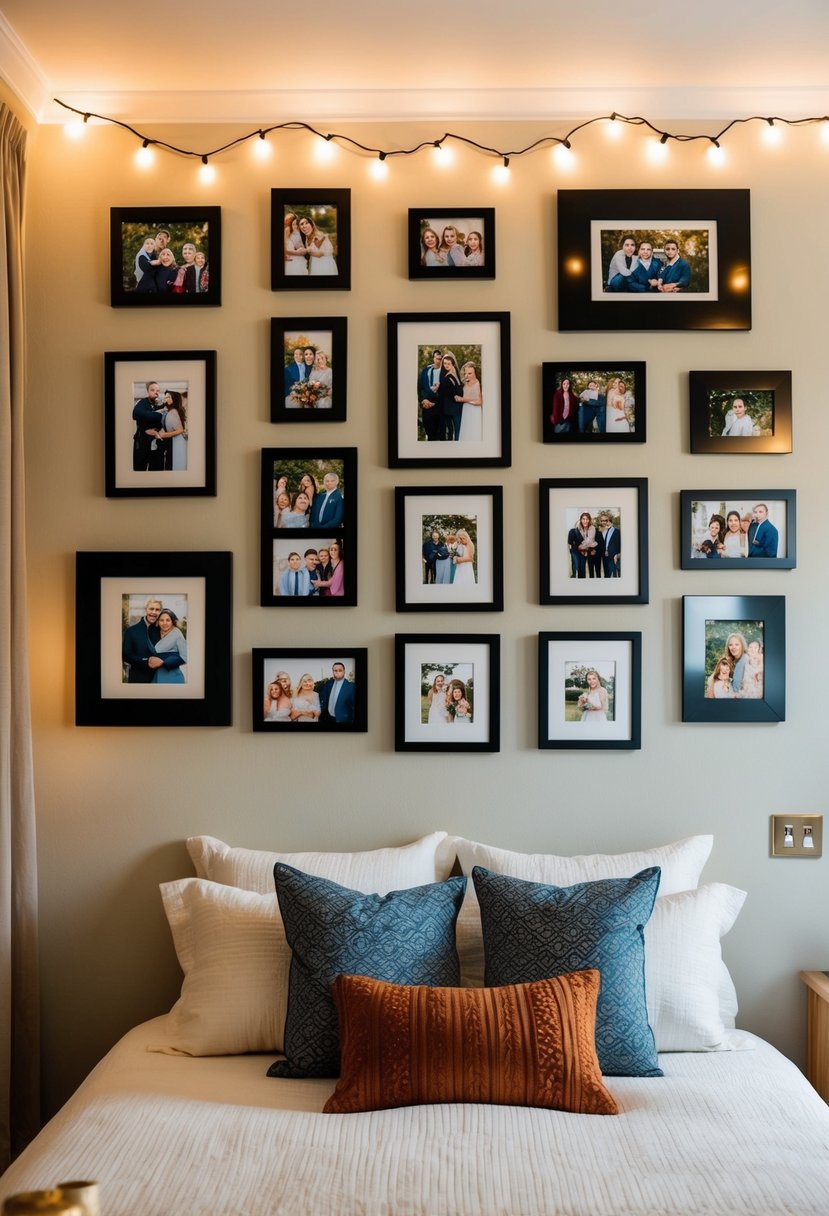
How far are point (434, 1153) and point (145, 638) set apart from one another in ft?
4.76

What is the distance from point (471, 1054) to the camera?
184 cm

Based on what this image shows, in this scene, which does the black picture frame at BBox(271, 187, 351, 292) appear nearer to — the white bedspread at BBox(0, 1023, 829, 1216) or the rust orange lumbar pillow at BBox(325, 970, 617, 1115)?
the rust orange lumbar pillow at BBox(325, 970, 617, 1115)

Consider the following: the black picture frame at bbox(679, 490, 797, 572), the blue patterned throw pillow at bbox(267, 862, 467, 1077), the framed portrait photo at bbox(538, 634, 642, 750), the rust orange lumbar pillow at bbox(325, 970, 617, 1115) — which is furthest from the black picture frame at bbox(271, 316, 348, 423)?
the rust orange lumbar pillow at bbox(325, 970, 617, 1115)

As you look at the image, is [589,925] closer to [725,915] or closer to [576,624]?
[725,915]

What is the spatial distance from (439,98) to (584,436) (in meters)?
0.97

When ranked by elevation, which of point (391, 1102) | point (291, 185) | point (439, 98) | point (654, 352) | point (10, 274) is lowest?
point (391, 1102)

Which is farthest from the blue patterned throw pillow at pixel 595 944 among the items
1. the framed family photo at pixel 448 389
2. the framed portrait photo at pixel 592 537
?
the framed family photo at pixel 448 389

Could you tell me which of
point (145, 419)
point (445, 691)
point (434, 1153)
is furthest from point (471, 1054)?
point (145, 419)

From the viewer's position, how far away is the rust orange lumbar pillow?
1825 millimetres

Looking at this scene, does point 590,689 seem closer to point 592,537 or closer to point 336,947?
point 592,537

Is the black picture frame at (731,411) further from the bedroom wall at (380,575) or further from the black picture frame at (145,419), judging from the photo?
the black picture frame at (145,419)

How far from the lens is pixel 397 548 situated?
2547mm

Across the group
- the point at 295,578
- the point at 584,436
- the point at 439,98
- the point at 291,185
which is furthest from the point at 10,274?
the point at 584,436

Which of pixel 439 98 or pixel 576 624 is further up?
pixel 439 98
